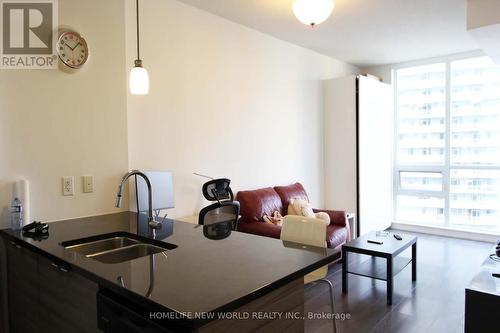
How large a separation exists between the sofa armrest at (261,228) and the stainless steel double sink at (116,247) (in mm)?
1702

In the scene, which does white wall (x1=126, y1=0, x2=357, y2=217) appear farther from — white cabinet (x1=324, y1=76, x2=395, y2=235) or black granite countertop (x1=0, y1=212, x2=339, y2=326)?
black granite countertop (x1=0, y1=212, x2=339, y2=326)

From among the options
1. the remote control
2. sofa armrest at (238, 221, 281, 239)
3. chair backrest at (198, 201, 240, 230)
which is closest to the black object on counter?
the remote control

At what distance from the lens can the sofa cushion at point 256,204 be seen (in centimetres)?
368

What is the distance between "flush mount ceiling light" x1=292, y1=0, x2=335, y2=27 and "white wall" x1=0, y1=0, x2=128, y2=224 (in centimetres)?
134

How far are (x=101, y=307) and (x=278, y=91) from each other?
3.51 meters

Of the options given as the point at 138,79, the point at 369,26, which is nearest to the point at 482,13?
the point at 369,26

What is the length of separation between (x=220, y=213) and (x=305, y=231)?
104 cm

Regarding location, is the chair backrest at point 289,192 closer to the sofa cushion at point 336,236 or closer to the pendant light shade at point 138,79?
the sofa cushion at point 336,236

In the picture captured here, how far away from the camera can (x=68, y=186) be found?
2.33 metres

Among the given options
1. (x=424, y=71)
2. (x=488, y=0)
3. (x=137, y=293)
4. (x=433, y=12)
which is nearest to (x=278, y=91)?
(x=433, y=12)

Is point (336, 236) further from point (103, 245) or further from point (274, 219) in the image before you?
point (103, 245)

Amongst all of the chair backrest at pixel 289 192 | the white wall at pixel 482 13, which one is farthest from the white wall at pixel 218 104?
the white wall at pixel 482 13

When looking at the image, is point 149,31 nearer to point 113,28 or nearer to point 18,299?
point 113,28

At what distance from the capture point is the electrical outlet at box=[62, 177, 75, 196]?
2320 mm
